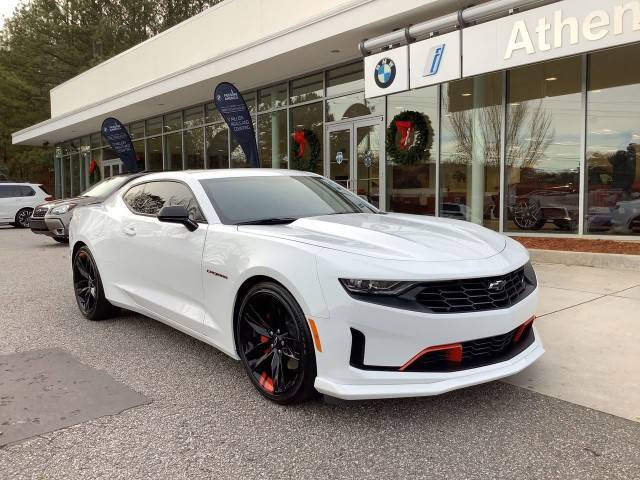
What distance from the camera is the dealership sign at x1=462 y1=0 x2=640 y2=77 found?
775 centimetres

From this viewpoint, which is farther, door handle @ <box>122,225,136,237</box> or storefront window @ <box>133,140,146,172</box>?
storefront window @ <box>133,140,146,172</box>

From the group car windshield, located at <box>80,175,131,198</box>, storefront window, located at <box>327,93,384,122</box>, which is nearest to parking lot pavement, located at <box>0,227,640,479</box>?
car windshield, located at <box>80,175,131,198</box>

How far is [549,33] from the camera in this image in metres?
8.50

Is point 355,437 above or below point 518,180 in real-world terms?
below

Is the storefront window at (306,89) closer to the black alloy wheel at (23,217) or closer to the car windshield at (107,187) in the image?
the car windshield at (107,187)

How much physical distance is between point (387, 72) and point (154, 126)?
15.0 meters

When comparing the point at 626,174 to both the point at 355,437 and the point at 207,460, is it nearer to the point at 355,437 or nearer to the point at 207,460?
the point at 355,437

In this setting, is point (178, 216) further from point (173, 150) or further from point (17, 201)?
point (173, 150)

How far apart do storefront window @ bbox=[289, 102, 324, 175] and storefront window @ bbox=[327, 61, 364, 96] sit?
69 cm

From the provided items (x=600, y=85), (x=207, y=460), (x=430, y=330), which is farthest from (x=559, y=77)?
(x=207, y=460)

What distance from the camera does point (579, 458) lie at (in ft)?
9.10

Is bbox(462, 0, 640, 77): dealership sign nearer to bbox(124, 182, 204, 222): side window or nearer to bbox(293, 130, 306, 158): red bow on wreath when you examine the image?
bbox(293, 130, 306, 158): red bow on wreath

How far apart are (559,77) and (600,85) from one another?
0.78m

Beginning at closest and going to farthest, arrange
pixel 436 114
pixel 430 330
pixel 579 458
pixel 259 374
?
pixel 579 458 < pixel 430 330 < pixel 259 374 < pixel 436 114
